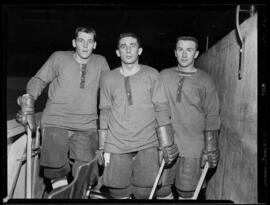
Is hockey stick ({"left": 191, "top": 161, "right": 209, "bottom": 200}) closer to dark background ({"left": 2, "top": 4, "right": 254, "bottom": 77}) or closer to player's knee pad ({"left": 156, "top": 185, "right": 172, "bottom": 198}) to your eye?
player's knee pad ({"left": 156, "top": 185, "right": 172, "bottom": 198})

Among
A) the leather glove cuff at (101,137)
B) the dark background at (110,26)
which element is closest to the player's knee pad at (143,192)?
the leather glove cuff at (101,137)

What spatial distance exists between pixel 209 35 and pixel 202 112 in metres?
0.62

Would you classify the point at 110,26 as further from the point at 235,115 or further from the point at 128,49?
the point at 235,115

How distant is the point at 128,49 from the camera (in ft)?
6.40

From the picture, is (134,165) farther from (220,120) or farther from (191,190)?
(220,120)

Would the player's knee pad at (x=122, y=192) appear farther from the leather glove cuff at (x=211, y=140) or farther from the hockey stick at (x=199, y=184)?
the leather glove cuff at (x=211, y=140)

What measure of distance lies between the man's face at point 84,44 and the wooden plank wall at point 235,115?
793 millimetres

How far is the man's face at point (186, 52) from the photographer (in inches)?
77.8

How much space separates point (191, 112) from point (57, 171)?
107 centimetres

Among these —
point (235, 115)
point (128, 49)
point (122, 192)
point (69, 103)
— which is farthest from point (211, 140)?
point (69, 103)

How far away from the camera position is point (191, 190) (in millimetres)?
2064
